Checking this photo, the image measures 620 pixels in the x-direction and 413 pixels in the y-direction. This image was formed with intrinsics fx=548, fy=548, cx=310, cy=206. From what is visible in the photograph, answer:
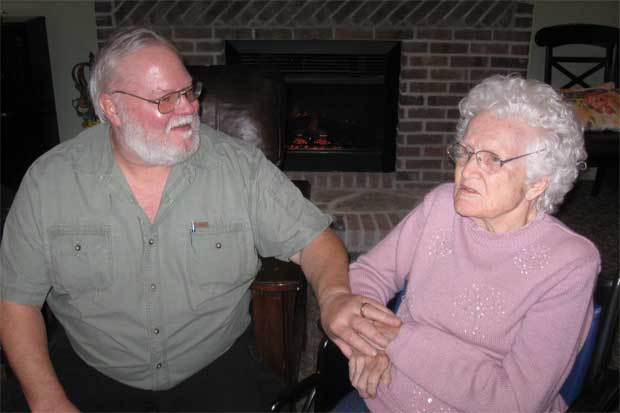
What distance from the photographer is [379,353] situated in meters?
1.21

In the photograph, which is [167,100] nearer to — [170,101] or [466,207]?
[170,101]

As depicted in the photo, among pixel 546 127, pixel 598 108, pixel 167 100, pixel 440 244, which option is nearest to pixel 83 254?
pixel 167 100

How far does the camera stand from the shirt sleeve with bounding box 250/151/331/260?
4.66 feet

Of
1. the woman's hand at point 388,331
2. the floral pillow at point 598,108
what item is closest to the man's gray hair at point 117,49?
the woman's hand at point 388,331

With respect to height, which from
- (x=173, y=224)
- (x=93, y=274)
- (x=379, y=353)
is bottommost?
(x=379, y=353)

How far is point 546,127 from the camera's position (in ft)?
3.74

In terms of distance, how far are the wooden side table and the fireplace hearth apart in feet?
6.76

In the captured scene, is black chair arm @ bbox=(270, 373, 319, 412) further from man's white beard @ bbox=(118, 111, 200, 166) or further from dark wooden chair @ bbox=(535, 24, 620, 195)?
dark wooden chair @ bbox=(535, 24, 620, 195)

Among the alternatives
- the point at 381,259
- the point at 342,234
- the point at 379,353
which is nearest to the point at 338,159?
the point at 342,234

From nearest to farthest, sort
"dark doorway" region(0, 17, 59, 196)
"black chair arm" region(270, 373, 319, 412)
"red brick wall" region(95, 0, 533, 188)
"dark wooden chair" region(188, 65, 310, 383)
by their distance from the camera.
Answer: "black chair arm" region(270, 373, 319, 412) < "dark wooden chair" region(188, 65, 310, 383) < "dark doorway" region(0, 17, 59, 196) < "red brick wall" region(95, 0, 533, 188)

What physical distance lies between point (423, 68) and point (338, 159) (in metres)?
0.76

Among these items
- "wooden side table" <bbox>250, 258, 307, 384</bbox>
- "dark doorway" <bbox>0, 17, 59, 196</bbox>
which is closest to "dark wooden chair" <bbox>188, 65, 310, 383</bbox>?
"wooden side table" <bbox>250, 258, 307, 384</bbox>

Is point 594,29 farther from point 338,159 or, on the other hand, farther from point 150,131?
point 150,131

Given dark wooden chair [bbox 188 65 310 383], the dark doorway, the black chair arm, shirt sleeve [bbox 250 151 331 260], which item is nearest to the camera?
the black chair arm
